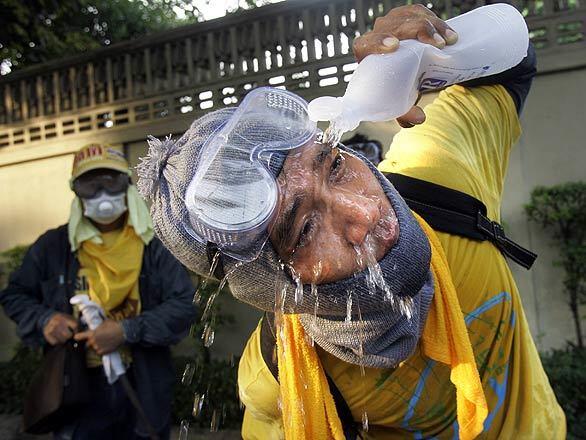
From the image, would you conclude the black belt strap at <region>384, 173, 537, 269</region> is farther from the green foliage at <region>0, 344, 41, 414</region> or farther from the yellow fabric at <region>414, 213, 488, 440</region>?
the green foliage at <region>0, 344, 41, 414</region>

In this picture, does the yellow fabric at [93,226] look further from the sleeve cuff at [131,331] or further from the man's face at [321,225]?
the man's face at [321,225]

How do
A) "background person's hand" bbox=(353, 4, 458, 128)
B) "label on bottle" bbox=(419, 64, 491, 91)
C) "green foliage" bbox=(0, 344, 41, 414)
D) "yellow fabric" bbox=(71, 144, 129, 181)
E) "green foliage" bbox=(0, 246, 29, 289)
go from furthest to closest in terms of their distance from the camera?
"green foliage" bbox=(0, 246, 29, 289) → "green foliage" bbox=(0, 344, 41, 414) → "yellow fabric" bbox=(71, 144, 129, 181) → "label on bottle" bbox=(419, 64, 491, 91) → "background person's hand" bbox=(353, 4, 458, 128)

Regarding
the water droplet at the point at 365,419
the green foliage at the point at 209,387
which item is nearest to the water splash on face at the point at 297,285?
the water droplet at the point at 365,419

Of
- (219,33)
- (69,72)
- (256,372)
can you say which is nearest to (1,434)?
(69,72)

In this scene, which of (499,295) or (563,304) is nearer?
(499,295)

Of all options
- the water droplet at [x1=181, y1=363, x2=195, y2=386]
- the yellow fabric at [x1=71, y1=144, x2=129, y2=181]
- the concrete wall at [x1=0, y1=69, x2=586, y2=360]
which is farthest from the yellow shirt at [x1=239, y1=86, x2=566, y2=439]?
the concrete wall at [x1=0, y1=69, x2=586, y2=360]

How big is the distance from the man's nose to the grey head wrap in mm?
71

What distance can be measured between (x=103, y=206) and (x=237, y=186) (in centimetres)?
236

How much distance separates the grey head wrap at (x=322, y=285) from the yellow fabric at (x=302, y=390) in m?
0.05

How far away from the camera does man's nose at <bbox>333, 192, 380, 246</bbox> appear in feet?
3.42

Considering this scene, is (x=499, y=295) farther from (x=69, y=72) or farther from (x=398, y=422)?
(x=69, y=72)

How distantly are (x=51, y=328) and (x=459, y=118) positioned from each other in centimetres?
234

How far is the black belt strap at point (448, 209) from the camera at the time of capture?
4.53ft

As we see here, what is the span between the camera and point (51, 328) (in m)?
2.96
